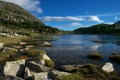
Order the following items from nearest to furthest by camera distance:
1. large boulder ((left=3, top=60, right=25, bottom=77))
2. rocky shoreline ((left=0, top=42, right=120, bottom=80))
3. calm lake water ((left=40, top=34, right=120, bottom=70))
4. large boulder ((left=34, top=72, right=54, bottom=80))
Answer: large boulder ((left=34, top=72, right=54, bottom=80)) < rocky shoreline ((left=0, top=42, right=120, bottom=80)) < large boulder ((left=3, top=60, right=25, bottom=77)) < calm lake water ((left=40, top=34, right=120, bottom=70))

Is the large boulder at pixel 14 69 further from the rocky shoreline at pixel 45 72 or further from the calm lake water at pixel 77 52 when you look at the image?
the calm lake water at pixel 77 52

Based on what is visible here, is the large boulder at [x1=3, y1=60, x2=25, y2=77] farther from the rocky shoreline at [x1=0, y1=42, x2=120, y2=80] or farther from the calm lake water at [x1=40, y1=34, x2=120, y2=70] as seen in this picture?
the calm lake water at [x1=40, y1=34, x2=120, y2=70]

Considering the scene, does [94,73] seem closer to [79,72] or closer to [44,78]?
[79,72]

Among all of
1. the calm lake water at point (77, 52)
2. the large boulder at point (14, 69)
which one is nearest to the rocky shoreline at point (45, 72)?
the large boulder at point (14, 69)

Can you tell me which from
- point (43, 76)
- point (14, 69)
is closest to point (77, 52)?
point (14, 69)

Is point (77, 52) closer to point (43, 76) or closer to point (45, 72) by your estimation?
point (45, 72)

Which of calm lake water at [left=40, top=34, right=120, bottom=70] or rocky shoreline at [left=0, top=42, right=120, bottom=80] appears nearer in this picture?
rocky shoreline at [left=0, top=42, right=120, bottom=80]

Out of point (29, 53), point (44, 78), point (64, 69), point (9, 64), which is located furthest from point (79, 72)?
point (29, 53)

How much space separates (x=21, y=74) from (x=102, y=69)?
1284 cm

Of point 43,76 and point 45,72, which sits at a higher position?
point 45,72

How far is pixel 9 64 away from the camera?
27422 millimetres

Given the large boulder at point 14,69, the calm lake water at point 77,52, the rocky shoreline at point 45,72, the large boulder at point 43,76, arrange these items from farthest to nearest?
the calm lake water at point 77,52 → the large boulder at point 14,69 → the rocky shoreline at point 45,72 → the large boulder at point 43,76

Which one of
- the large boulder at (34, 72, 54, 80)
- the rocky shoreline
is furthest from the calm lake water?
the large boulder at (34, 72, 54, 80)

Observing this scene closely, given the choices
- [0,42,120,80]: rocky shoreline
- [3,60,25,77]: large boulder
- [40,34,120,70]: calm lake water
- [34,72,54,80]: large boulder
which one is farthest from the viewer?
[40,34,120,70]: calm lake water
